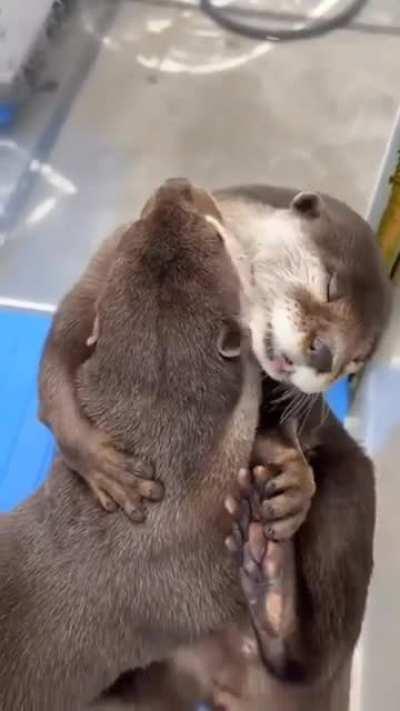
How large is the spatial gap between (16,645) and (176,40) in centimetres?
180

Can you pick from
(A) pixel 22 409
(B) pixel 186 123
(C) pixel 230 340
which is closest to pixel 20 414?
(A) pixel 22 409

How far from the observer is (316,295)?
1.28 metres

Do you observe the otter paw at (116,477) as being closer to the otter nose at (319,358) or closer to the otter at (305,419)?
the otter at (305,419)

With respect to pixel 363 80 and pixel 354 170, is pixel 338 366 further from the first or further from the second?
pixel 363 80

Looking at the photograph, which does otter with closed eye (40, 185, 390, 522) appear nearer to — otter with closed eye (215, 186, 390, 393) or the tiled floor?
otter with closed eye (215, 186, 390, 393)

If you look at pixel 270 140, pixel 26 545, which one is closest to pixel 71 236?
pixel 270 140

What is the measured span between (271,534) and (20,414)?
2.99 ft

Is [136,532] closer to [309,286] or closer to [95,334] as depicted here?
[95,334]

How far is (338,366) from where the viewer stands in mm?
1263

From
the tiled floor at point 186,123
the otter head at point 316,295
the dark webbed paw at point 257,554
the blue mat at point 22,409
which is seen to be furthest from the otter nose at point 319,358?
the tiled floor at point 186,123

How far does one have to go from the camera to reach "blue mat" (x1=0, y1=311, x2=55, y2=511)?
6.40ft

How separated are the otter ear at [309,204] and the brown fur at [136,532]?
0.21 metres

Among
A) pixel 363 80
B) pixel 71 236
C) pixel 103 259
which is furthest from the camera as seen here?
pixel 363 80

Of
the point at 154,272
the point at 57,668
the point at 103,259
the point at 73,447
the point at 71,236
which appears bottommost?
the point at 71,236
